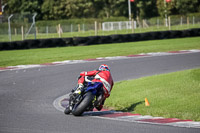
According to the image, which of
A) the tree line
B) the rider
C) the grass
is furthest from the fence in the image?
the rider

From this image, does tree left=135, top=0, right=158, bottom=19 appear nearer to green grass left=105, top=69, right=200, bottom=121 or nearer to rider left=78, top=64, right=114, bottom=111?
green grass left=105, top=69, right=200, bottom=121

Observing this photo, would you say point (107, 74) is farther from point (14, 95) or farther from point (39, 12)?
point (39, 12)

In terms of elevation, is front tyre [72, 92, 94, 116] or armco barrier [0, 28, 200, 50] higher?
armco barrier [0, 28, 200, 50]

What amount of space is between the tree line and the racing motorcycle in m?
56.6

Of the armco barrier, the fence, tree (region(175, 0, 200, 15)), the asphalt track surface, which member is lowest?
the asphalt track surface

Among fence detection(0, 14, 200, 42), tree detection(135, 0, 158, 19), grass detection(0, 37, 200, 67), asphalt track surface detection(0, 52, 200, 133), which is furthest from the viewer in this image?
tree detection(135, 0, 158, 19)

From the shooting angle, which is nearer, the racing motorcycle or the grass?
the racing motorcycle

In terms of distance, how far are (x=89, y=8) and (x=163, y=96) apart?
213ft

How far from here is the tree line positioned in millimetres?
68000

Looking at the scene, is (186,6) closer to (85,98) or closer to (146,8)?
(146,8)

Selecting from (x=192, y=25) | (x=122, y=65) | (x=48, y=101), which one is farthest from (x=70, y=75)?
(x=192, y=25)

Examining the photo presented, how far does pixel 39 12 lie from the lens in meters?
69.2

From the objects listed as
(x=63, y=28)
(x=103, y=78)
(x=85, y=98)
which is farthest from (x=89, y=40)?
(x=85, y=98)

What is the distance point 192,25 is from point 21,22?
79.9ft
